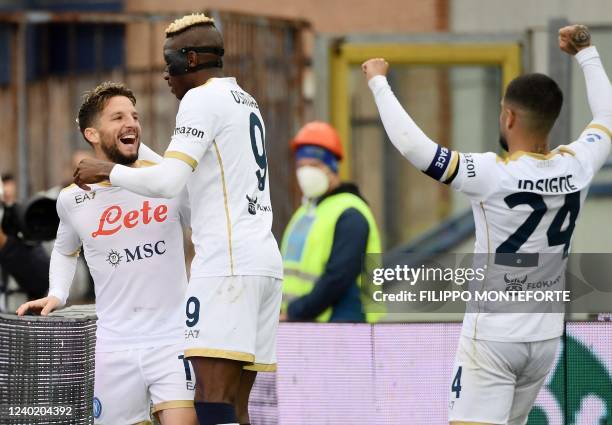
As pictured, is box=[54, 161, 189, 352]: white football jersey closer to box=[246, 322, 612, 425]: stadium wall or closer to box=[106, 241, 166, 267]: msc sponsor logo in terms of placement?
box=[106, 241, 166, 267]: msc sponsor logo

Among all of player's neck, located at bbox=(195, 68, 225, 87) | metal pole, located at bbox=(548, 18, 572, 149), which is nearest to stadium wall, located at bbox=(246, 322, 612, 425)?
metal pole, located at bbox=(548, 18, 572, 149)

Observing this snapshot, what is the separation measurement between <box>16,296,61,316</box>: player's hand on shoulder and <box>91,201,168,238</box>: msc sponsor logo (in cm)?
35

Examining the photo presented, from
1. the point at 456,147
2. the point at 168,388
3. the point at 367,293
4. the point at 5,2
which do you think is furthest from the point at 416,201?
the point at 5,2

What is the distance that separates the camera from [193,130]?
5.46 m

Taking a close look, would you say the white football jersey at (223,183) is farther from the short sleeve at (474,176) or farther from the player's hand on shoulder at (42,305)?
the player's hand on shoulder at (42,305)

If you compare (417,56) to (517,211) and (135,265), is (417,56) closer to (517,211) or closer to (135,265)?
(135,265)

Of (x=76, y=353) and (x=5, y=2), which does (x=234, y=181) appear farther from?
(x=5, y=2)

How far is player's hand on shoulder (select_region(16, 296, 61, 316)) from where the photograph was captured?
6129 mm

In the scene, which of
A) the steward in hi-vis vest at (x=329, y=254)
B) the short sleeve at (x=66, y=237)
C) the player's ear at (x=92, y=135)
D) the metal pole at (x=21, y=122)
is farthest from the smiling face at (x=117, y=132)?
the metal pole at (x=21, y=122)

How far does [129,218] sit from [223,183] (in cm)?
80

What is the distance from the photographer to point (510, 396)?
5602 millimetres

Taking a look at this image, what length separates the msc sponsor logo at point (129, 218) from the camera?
20.2ft

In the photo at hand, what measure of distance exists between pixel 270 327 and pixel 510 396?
1.02 meters

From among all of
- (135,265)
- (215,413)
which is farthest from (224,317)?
(135,265)
